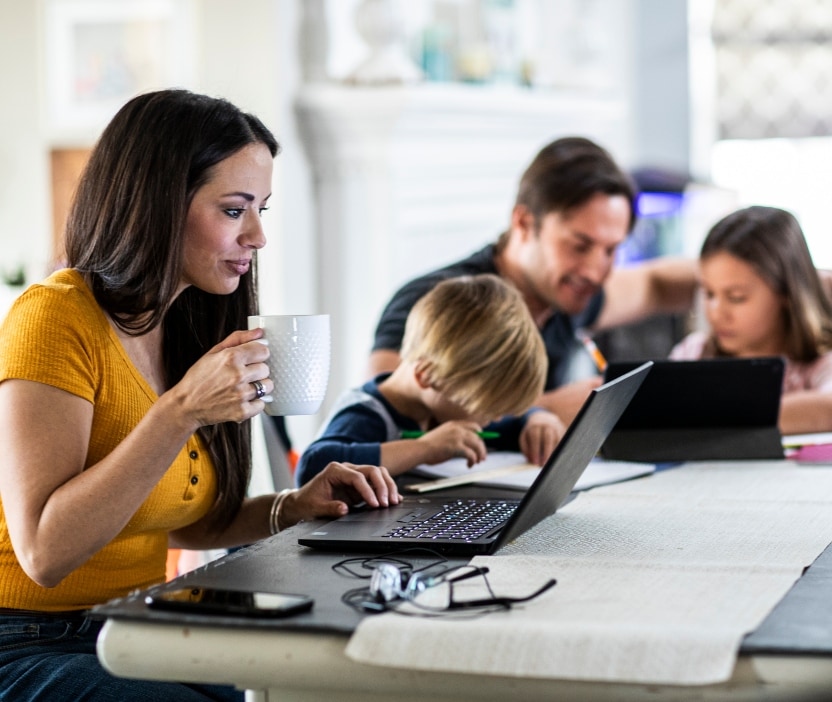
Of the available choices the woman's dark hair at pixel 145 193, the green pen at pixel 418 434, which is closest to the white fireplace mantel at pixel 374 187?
the green pen at pixel 418 434

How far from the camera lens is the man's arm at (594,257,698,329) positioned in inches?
113

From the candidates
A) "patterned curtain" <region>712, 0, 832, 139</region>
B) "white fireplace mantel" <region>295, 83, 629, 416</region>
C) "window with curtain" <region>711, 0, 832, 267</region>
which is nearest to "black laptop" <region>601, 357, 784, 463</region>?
"white fireplace mantel" <region>295, 83, 629, 416</region>

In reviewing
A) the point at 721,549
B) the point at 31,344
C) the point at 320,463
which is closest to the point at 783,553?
the point at 721,549

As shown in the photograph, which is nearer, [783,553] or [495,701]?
[495,701]

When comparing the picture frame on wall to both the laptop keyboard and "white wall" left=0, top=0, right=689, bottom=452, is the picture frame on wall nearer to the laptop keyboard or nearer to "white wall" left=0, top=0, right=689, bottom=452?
"white wall" left=0, top=0, right=689, bottom=452

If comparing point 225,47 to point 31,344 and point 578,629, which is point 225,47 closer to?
point 31,344

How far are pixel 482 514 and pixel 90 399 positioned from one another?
17.9 inches

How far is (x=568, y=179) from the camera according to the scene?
7.93 feet

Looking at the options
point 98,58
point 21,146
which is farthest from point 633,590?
point 21,146

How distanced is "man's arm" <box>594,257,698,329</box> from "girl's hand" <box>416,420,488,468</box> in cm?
122

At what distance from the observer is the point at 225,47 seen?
316 centimetres

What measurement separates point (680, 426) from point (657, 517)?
51cm

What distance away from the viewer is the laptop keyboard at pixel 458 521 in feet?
4.19

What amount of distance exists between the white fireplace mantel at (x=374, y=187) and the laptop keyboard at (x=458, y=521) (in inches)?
72.8
